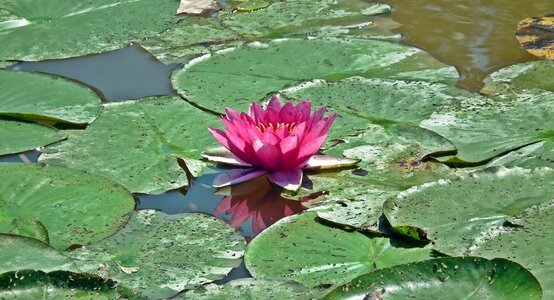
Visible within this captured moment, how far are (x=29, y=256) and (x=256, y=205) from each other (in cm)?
71

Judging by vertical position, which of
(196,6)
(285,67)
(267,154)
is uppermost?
(267,154)

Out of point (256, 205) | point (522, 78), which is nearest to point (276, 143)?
point (256, 205)

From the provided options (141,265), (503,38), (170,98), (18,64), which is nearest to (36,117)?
(170,98)

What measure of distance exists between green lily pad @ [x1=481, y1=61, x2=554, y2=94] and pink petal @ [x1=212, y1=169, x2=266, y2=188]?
1.04 meters

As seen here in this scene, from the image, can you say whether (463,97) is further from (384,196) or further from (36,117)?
(36,117)

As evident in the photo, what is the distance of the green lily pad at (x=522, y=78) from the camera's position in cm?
336

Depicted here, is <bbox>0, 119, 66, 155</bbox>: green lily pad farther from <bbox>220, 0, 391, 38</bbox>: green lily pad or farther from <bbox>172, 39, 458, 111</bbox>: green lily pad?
<bbox>220, 0, 391, 38</bbox>: green lily pad

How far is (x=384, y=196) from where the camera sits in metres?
2.64

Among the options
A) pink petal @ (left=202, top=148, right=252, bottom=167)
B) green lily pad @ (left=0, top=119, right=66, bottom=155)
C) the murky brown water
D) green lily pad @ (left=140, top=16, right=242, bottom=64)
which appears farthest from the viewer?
green lily pad @ (left=140, top=16, right=242, bottom=64)

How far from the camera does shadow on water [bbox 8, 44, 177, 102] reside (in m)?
3.50

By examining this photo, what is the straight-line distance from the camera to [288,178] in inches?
108

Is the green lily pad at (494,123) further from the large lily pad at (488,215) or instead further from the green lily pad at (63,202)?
the green lily pad at (63,202)

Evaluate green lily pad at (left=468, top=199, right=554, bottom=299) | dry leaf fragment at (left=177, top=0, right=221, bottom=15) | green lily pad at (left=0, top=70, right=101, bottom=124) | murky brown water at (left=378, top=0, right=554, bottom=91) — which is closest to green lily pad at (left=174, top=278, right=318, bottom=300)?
green lily pad at (left=468, top=199, right=554, bottom=299)

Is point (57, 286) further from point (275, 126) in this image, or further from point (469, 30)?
point (469, 30)
